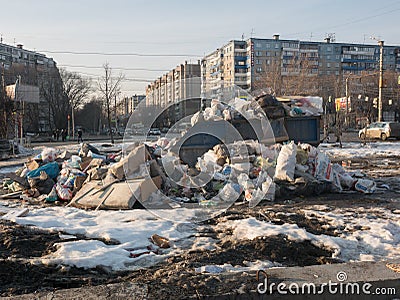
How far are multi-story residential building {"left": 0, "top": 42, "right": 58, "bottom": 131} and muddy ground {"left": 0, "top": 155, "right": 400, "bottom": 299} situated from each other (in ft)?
163

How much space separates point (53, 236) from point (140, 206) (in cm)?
209

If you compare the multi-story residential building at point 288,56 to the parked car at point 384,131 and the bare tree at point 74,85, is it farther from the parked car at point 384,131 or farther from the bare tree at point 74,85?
the parked car at point 384,131

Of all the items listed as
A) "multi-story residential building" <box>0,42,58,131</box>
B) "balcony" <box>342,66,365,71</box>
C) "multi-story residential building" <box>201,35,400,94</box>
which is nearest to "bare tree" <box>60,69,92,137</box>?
"multi-story residential building" <box>0,42,58,131</box>

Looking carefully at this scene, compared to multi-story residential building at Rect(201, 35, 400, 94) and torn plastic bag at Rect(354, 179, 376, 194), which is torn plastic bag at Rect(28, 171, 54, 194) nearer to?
torn plastic bag at Rect(354, 179, 376, 194)

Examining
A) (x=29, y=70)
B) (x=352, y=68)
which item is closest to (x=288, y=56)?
(x=352, y=68)

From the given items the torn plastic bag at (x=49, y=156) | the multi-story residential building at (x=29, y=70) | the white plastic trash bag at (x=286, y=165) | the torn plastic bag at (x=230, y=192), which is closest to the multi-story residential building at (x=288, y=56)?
the multi-story residential building at (x=29, y=70)

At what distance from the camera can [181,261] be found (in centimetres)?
416

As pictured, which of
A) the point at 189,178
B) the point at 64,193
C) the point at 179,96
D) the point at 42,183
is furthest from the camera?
the point at 179,96

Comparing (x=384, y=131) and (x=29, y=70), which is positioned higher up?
(x=29, y=70)

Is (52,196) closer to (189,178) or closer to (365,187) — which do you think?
(189,178)

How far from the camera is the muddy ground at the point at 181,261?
3086 mm

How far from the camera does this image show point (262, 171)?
8.21 m

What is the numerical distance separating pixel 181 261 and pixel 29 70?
208 feet

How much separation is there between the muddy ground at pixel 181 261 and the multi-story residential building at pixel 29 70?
4974 centimetres
